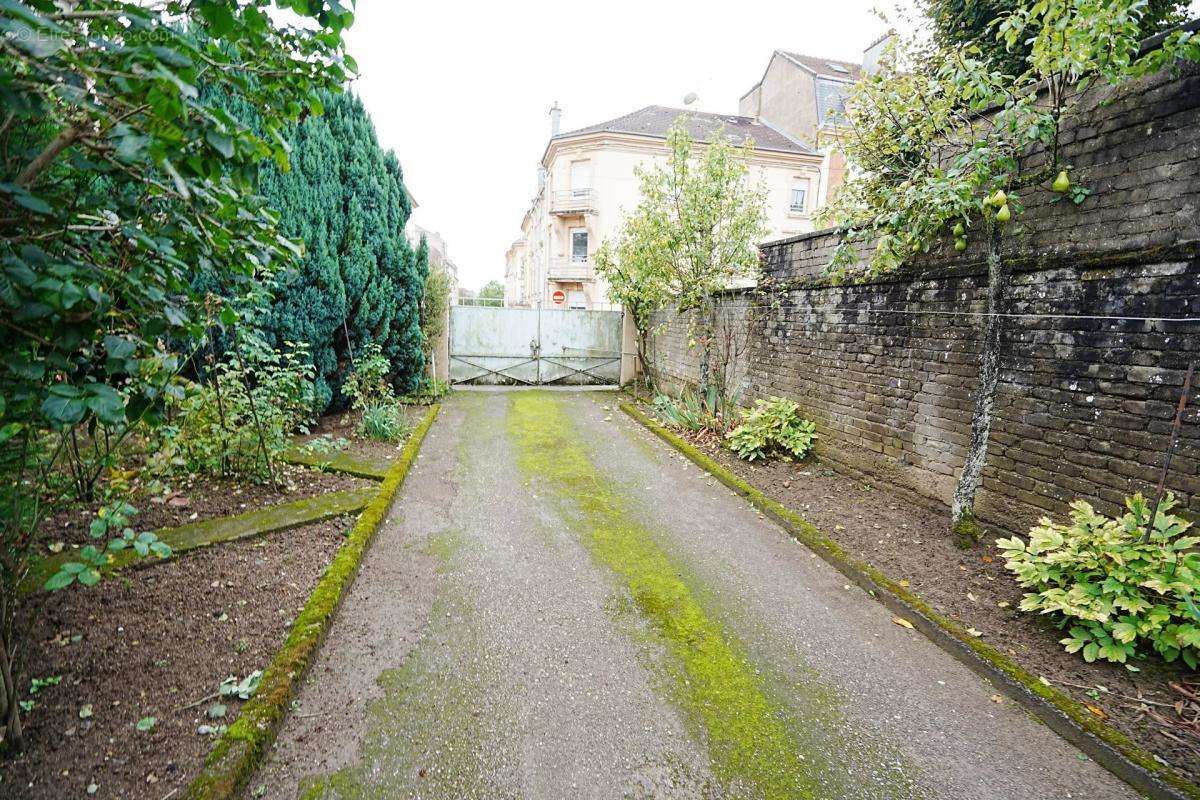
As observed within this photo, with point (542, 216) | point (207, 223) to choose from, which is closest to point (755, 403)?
point (207, 223)

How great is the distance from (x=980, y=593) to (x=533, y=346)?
10.0 metres

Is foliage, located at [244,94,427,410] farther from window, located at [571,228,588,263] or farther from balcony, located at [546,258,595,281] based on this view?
window, located at [571,228,588,263]

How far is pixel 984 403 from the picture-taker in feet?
12.5

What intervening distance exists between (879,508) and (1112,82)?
3.39 m

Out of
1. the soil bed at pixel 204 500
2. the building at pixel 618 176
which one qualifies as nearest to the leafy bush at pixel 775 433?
the soil bed at pixel 204 500

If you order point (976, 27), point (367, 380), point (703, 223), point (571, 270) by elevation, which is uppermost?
point (976, 27)

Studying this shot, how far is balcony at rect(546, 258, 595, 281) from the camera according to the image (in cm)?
2175

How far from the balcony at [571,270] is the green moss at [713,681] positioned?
17587 millimetres

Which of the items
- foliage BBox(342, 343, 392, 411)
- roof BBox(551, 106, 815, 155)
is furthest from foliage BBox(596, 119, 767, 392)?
roof BBox(551, 106, 815, 155)

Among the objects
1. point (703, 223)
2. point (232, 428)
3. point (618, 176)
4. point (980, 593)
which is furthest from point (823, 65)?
point (232, 428)

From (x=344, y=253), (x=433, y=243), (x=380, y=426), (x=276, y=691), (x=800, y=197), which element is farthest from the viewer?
(x=433, y=243)

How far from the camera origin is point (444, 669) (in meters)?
2.78

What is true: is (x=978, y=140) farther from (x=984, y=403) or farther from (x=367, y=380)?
(x=367, y=380)

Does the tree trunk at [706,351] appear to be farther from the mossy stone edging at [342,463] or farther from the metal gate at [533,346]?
the mossy stone edging at [342,463]
